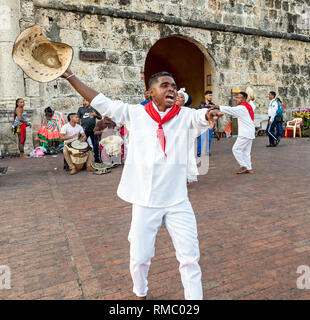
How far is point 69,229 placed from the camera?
4348 mm

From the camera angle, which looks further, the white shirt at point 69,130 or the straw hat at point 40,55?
the white shirt at point 69,130

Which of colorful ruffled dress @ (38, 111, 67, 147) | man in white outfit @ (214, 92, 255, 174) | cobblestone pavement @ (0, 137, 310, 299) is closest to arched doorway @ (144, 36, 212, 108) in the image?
colorful ruffled dress @ (38, 111, 67, 147)

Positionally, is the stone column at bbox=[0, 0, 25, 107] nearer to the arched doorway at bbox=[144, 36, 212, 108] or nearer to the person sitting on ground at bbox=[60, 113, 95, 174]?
the person sitting on ground at bbox=[60, 113, 95, 174]

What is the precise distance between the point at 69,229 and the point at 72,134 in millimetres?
4797

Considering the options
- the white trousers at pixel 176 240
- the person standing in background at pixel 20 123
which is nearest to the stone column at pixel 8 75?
the person standing in background at pixel 20 123

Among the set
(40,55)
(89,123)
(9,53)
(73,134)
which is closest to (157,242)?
(40,55)

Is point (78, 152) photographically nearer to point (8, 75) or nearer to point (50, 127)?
point (50, 127)

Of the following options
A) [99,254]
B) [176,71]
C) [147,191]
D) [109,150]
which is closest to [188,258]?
[147,191]

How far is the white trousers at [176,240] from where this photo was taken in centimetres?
230

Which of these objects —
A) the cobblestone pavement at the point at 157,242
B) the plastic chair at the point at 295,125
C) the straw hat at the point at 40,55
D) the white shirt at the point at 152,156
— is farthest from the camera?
the plastic chair at the point at 295,125

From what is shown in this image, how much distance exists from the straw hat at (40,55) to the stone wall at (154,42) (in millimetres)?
9433

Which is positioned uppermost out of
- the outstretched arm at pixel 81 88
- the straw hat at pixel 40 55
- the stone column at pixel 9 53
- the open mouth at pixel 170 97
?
the stone column at pixel 9 53

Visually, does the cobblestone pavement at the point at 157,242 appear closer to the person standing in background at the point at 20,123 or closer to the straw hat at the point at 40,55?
the straw hat at the point at 40,55

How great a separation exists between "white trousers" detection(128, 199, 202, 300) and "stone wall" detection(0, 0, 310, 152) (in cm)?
1016
